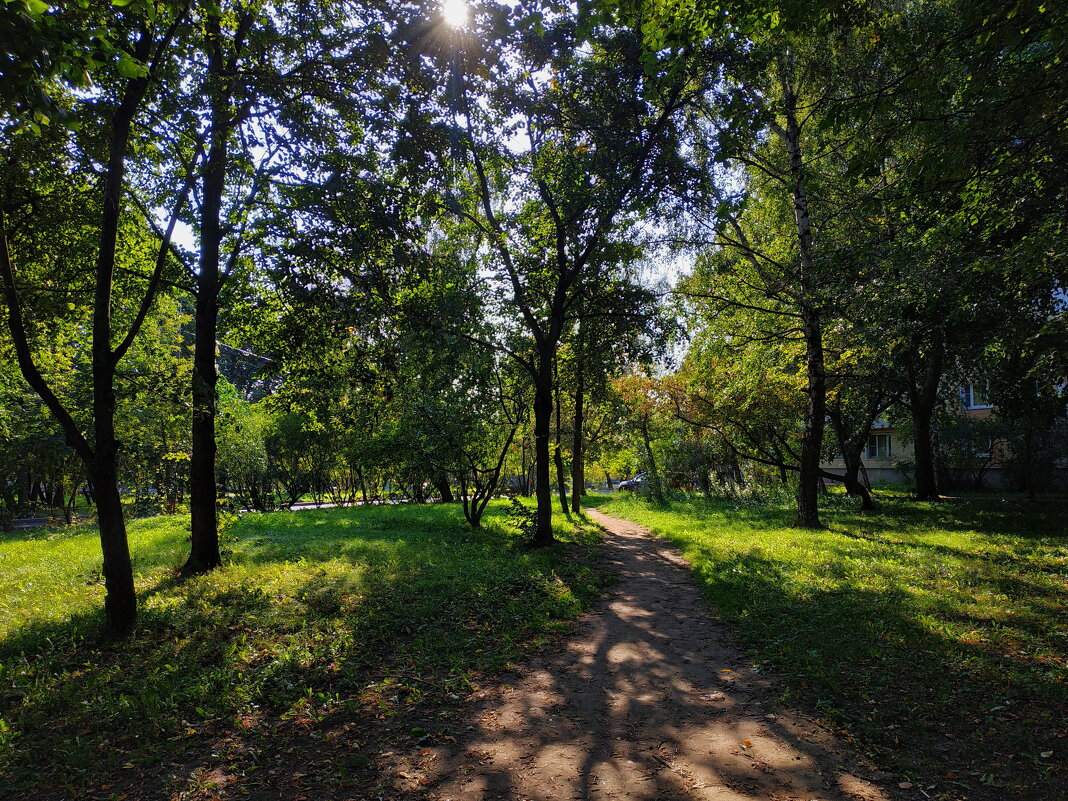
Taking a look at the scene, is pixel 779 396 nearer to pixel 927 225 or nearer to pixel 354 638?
pixel 927 225

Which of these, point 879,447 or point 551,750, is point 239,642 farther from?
point 879,447

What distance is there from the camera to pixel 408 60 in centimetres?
767

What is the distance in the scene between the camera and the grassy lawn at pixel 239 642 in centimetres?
406

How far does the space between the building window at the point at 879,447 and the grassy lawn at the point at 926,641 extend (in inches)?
1215

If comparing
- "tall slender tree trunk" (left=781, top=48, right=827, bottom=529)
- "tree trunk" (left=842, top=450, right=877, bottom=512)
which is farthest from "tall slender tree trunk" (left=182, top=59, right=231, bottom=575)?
"tree trunk" (left=842, top=450, right=877, bottom=512)

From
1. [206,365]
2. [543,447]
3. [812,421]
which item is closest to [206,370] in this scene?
[206,365]

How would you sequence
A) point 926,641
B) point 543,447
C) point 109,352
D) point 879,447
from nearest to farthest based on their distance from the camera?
point 926,641
point 109,352
point 543,447
point 879,447

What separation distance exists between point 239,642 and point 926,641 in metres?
6.99

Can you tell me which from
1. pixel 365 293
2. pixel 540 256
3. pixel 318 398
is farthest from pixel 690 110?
pixel 318 398

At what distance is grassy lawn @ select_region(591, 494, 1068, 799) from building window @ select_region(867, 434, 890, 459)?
A: 30.9 metres

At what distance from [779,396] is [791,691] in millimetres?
16331

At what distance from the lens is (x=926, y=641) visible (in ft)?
17.2

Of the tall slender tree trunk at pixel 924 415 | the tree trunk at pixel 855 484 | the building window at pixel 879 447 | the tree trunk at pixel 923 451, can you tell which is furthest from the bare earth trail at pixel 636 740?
the building window at pixel 879 447

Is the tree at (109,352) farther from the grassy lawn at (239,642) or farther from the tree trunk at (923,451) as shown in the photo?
the tree trunk at (923,451)
